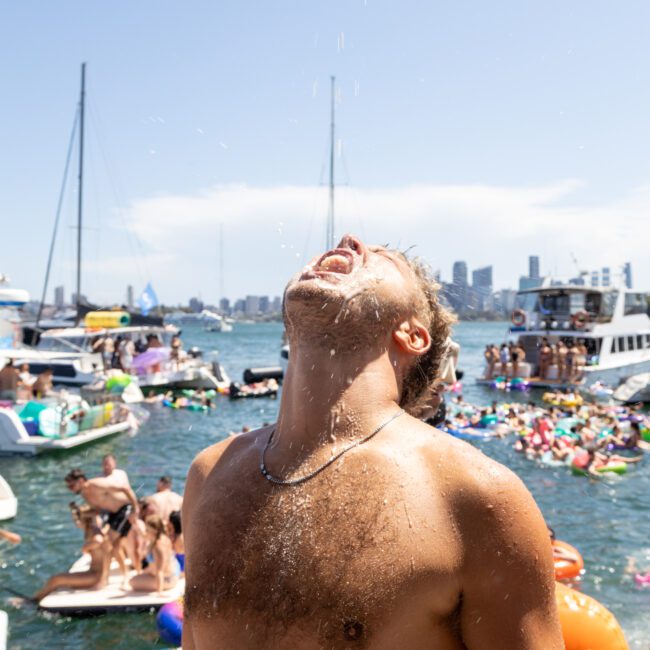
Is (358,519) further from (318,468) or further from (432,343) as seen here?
(432,343)

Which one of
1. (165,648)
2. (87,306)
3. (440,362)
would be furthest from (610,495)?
(87,306)

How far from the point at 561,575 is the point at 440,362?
29.8 ft

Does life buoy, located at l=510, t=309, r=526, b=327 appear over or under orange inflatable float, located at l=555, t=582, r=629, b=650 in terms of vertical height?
over

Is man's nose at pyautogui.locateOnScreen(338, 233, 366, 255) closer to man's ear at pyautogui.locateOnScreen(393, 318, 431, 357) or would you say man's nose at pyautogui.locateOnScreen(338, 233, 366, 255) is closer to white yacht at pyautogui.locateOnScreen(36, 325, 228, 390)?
man's ear at pyautogui.locateOnScreen(393, 318, 431, 357)

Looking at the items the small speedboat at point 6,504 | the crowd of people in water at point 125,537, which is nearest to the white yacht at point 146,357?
the small speedboat at point 6,504

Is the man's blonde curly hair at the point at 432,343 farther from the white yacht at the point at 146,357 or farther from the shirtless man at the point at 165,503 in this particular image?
the white yacht at the point at 146,357

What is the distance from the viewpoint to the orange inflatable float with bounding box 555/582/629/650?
503 cm

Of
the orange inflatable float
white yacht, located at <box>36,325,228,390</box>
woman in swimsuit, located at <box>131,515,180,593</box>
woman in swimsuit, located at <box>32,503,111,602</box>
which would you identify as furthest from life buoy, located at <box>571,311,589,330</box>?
the orange inflatable float

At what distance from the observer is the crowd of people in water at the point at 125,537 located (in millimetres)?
9547

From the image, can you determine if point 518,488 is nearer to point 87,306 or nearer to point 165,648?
point 165,648

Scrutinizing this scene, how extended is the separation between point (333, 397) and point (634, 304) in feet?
133

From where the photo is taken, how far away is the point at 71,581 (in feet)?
31.9

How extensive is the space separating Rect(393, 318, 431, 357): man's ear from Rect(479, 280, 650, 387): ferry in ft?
110

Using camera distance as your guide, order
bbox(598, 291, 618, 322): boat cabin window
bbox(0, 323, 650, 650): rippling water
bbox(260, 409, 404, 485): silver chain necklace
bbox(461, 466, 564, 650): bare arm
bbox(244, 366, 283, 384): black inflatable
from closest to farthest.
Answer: bbox(461, 466, 564, 650): bare arm < bbox(260, 409, 404, 485): silver chain necklace < bbox(0, 323, 650, 650): rippling water < bbox(598, 291, 618, 322): boat cabin window < bbox(244, 366, 283, 384): black inflatable
